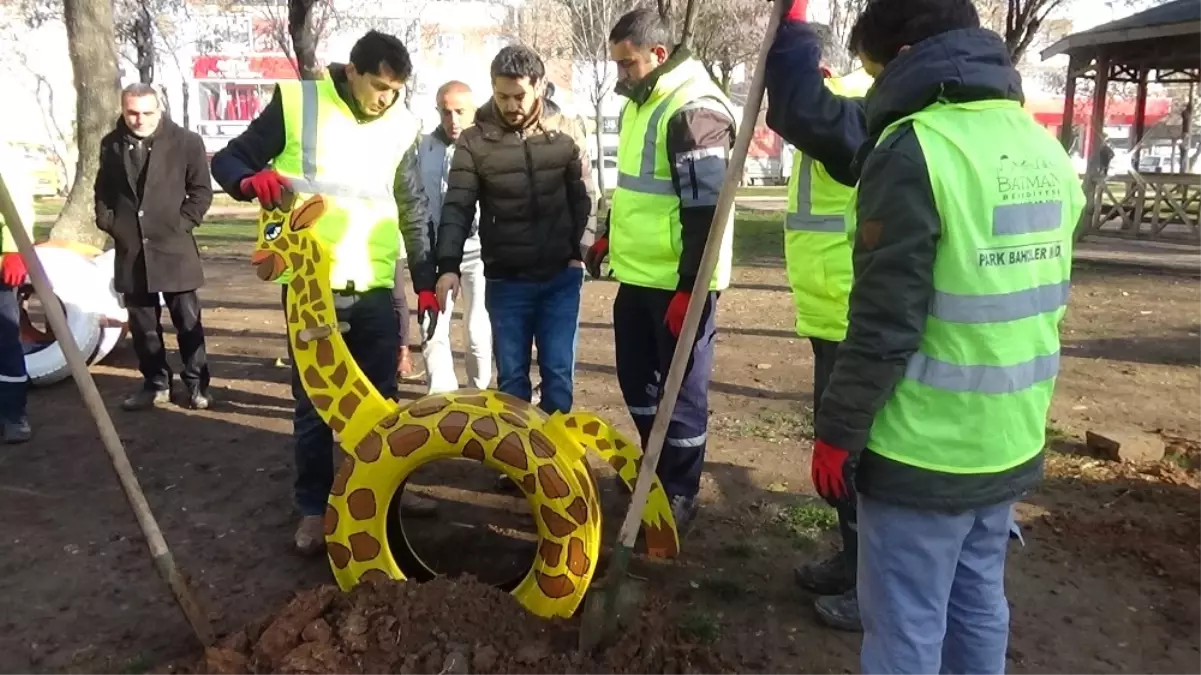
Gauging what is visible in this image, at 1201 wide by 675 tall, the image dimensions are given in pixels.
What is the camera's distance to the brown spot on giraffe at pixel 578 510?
3236mm

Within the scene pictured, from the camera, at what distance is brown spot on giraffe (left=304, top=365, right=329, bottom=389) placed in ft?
11.6

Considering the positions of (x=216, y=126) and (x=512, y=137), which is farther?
(x=216, y=126)

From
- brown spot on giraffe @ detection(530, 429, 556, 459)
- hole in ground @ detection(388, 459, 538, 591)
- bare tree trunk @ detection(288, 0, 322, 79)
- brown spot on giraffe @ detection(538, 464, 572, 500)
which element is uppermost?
bare tree trunk @ detection(288, 0, 322, 79)

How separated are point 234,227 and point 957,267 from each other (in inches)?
706

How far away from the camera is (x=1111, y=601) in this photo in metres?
3.74

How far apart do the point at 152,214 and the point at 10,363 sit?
45.4 inches

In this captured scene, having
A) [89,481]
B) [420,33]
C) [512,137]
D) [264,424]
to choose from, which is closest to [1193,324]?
[512,137]

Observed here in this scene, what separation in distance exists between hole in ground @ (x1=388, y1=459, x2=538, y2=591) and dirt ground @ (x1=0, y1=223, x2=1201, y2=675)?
0.04 ft

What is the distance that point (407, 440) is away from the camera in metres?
3.30

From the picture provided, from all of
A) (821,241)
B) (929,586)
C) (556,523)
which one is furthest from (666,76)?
(929,586)

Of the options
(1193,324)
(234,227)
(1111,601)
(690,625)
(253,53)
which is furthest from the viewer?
(253,53)

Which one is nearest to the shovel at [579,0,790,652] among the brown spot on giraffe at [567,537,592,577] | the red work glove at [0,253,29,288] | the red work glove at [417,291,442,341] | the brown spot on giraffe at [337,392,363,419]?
the brown spot on giraffe at [567,537,592,577]

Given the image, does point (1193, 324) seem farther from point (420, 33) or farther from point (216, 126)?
point (216, 126)

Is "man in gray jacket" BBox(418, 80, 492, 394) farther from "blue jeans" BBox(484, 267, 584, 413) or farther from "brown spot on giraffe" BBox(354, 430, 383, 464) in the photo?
"brown spot on giraffe" BBox(354, 430, 383, 464)
